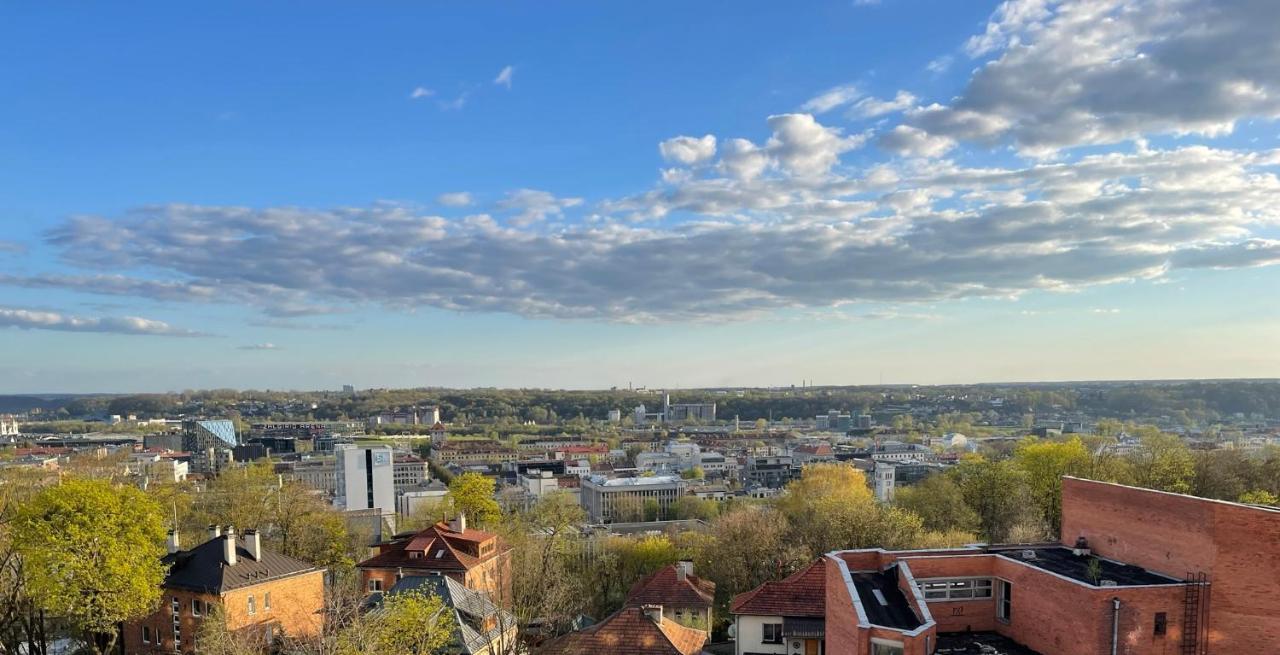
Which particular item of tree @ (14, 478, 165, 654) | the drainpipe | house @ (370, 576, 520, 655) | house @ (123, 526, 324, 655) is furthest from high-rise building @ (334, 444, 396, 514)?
the drainpipe

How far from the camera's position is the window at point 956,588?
24516 millimetres

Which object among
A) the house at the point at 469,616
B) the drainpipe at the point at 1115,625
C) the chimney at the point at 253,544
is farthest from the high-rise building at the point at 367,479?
the drainpipe at the point at 1115,625

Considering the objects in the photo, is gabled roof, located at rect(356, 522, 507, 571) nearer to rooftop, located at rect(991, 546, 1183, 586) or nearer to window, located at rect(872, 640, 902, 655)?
window, located at rect(872, 640, 902, 655)

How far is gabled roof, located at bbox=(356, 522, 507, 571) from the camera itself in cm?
3938

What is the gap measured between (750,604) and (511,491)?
75026 millimetres

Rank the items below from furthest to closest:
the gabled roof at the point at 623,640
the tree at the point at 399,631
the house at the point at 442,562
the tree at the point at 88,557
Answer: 1. the house at the point at 442,562
2. the tree at the point at 88,557
3. the gabled roof at the point at 623,640
4. the tree at the point at 399,631

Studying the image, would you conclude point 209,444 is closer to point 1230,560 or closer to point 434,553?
point 434,553

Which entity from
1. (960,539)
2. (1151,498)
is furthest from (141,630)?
(960,539)

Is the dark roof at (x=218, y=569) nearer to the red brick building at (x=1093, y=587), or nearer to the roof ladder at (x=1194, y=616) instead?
the red brick building at (x=1093, y=587)

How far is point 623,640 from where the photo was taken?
27.1m

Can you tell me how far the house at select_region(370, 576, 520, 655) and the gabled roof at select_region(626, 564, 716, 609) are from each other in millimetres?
8464

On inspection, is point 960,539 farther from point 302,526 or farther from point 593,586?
point 302,526

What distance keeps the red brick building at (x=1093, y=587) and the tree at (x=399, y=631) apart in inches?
505

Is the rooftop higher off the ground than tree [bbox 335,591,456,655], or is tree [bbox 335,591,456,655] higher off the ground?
the rooftop
